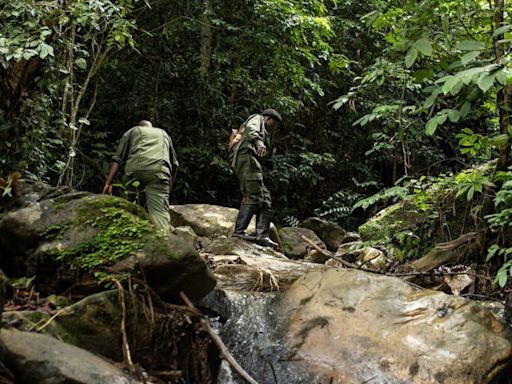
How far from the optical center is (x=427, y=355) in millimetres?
4387

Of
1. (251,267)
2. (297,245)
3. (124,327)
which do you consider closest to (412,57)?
(124,327)

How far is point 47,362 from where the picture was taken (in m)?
2.85

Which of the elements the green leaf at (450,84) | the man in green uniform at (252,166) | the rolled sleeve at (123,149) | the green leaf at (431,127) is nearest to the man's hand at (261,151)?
the man in green uniform at (252,166)

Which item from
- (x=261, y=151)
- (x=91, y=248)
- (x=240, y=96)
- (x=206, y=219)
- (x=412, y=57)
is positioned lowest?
(x=206, y=219)

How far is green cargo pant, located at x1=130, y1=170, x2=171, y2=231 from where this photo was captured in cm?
653

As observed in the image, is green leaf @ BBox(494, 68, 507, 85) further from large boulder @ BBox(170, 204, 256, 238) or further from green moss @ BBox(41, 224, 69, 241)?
large boulder @ BBox(170, 204, 256, 238)

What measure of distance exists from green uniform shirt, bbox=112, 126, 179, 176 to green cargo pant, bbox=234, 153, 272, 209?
6.15 feet

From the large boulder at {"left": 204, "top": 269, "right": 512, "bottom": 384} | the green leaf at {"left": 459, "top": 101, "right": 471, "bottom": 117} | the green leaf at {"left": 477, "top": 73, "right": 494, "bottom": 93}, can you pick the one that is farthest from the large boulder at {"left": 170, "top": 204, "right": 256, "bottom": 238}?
the green leaf at {"left": 477, "top": 73, "right": 494, "bottom": 93}

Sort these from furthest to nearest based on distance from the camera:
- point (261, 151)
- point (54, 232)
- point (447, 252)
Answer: point (261, 151) < point (447, 252) < point (54, 232)

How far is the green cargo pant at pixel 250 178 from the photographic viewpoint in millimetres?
8305

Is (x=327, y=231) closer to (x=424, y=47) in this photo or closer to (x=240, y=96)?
(x=240, y=96)

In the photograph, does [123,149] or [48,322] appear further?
[123,149]

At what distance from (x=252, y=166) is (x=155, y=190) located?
2.12 metres

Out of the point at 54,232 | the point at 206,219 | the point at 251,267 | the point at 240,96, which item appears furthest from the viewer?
the point at 240,96
